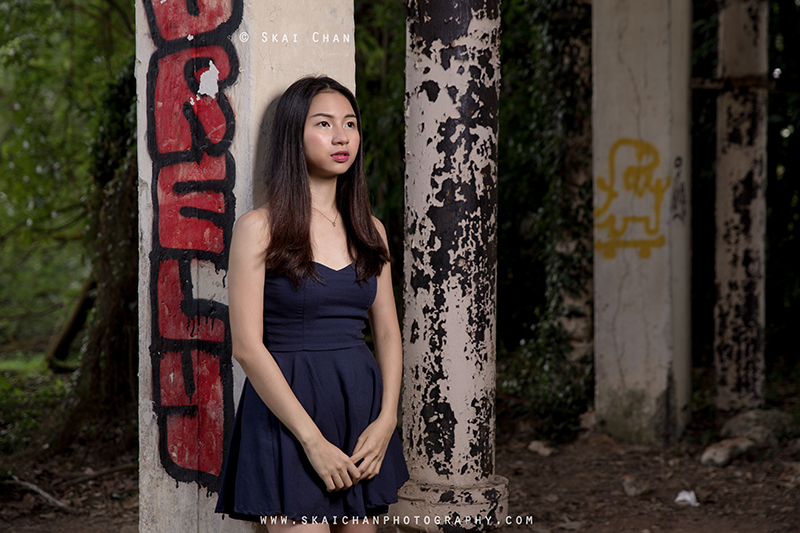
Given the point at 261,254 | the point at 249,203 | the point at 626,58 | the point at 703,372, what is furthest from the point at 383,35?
the point at 261,254

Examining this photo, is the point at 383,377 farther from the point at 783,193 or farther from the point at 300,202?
the point at 783,193

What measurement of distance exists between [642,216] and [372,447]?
3.97 metres

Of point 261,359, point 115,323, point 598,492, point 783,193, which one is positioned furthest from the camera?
point 783,193

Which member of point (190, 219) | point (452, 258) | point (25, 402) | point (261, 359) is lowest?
point (25, 402)

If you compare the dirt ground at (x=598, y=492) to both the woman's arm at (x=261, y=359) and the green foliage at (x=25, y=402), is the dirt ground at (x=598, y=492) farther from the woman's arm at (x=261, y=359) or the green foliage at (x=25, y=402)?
the woman's arm at (x=261, y=359)

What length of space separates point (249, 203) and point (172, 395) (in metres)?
0.80

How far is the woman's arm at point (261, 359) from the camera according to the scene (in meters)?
1.97

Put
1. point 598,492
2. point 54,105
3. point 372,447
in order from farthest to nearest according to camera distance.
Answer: point 54,105 → point 598,492 → point 372,447

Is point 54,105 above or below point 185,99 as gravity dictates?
above

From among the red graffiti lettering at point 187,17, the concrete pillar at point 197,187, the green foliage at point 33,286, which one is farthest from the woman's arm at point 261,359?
the green foliage at point 33,286

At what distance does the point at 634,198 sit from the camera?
Answer: 5.49 metres

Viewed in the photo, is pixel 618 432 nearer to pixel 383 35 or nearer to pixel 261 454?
pixel 261 454

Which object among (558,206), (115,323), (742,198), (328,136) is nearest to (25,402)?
(115,323)

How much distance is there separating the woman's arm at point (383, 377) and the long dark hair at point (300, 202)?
0.11 metres
